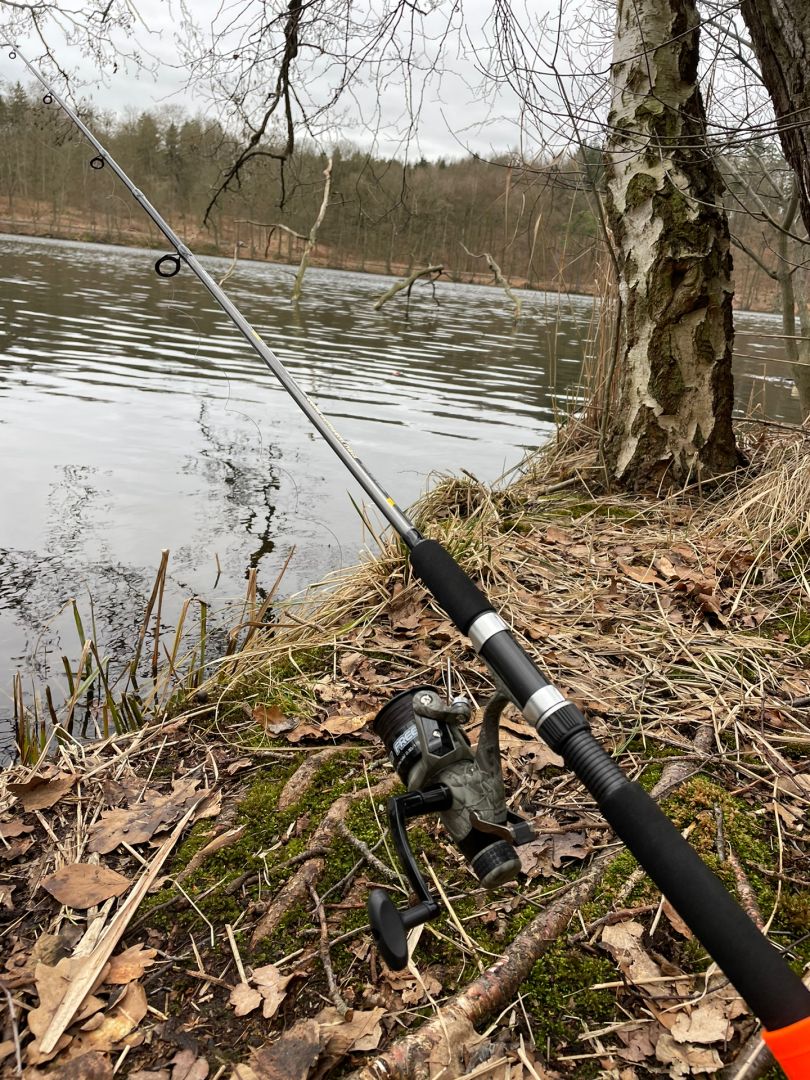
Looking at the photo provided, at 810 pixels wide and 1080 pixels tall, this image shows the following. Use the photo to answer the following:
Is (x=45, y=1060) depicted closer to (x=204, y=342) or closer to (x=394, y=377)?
(x=394, y=377)

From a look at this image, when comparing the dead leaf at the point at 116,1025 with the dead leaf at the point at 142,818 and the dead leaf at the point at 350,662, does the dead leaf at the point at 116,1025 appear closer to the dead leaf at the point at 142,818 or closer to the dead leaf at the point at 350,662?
the dead leaf at the point at 142,818

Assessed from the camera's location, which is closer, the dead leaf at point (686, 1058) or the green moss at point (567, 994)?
the dead leaf at point (686, 1058)

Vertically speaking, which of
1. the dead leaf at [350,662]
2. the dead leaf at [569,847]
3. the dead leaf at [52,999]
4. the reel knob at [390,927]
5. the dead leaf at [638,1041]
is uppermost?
the reel knob at [390,927]

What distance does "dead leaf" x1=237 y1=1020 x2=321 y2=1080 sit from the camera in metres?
1.49

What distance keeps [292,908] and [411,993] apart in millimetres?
373

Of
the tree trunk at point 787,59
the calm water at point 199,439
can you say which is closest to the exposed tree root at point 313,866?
the calm water at point 199,439

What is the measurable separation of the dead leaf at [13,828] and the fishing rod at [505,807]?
4.01ft

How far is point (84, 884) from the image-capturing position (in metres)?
2.03

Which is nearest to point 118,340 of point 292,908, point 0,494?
point 0,494

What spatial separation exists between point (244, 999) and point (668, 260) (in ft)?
12.7

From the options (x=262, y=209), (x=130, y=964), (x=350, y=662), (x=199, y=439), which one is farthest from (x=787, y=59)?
(x=262, y=209)

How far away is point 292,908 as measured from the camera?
6.21ft

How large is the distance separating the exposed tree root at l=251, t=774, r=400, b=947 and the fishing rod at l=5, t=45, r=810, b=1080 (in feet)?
1.52

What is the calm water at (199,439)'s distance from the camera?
476 cm
